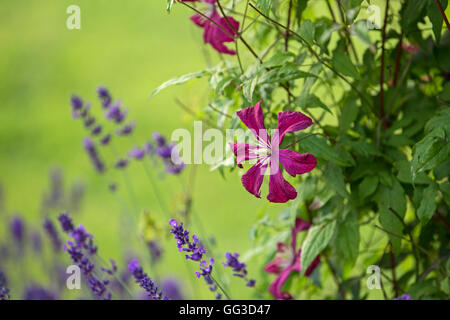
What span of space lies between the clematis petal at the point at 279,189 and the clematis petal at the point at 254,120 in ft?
0.13

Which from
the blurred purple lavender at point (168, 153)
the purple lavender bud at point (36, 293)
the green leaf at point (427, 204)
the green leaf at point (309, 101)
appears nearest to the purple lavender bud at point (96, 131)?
the blurred purple lavender at point (168, 153)

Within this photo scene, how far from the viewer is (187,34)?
258 centimetres

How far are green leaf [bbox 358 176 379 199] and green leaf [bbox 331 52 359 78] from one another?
5.4 inches

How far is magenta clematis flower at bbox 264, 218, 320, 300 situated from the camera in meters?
0.76

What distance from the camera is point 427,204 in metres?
0.61

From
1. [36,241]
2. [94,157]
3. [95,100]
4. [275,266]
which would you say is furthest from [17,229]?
[95,100]

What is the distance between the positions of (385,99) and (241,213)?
1299 mm

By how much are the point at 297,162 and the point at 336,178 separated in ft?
0.46

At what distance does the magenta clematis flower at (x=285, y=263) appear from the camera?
0.76 metres

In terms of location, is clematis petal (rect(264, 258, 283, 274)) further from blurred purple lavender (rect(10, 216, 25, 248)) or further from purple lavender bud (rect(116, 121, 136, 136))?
blurred purple lavender (rect(10, 216, 25, 248))

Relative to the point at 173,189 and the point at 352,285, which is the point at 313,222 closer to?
the point at 352,285

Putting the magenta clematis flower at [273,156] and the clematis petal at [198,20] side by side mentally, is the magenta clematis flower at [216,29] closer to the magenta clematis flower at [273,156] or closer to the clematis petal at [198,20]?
the clematis petal at [198,20]

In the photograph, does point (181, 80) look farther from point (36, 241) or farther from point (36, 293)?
point (36, 241)

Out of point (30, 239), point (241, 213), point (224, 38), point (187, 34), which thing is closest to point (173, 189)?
point (241, 213)
